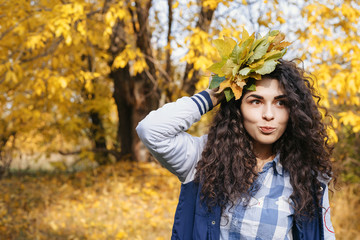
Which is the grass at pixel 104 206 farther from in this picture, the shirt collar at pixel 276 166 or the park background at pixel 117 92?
the shirt collar at pixel 276 166

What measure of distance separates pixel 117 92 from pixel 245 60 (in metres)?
5.44

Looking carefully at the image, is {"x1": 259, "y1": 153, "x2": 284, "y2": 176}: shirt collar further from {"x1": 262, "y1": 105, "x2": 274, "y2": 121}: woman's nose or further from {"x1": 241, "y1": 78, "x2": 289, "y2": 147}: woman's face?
{"x1": 262, "y1": 105, "x2": 274, "y2": 121}: woman's nose

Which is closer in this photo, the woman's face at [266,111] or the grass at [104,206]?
the woman's face at [266,111]

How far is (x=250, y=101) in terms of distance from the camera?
1.57 meters

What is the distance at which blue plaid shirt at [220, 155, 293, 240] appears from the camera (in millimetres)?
1491

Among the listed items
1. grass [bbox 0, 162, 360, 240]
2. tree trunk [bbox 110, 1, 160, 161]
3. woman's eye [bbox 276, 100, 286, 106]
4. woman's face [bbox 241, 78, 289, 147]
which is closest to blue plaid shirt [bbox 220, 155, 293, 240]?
woman's face [bbox 241, 78, 289, 147]

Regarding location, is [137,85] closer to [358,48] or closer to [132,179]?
[132,179]

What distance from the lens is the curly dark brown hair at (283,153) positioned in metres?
1.54

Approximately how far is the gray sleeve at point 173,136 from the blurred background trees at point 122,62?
0.51 metres

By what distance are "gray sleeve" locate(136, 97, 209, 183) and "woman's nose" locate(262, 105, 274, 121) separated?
0.29 metres

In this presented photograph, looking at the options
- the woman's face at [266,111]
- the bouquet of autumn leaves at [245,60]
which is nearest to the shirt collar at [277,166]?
the woman's face at [266,111]

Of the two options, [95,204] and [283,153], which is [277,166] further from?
[95,204]

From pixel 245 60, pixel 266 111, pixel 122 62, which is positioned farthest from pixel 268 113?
pixel 122 62

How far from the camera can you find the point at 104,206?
17.0ft
